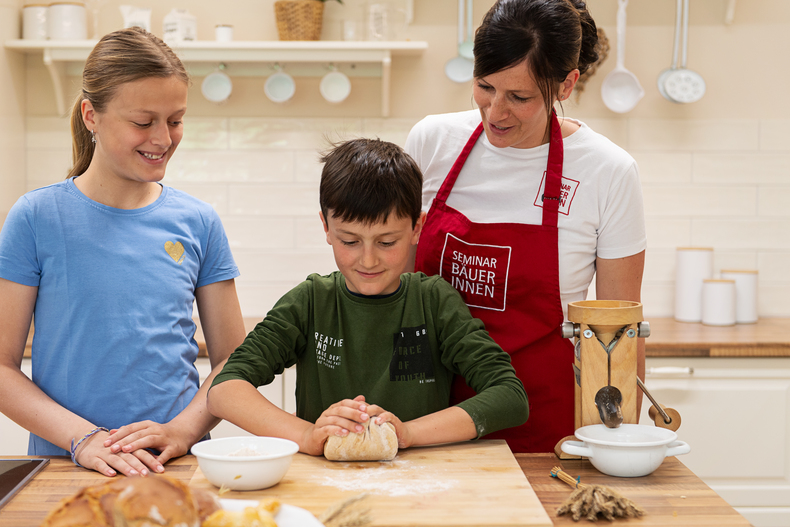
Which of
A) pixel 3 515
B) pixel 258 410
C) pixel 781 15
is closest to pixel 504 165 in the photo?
pixel 258 410

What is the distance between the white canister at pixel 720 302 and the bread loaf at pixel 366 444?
187 centimetres

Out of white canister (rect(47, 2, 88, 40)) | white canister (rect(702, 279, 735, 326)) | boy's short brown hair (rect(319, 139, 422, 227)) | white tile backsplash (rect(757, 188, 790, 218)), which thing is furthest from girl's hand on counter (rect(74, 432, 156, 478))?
white tile backsplash (rect(757, 188, 790, 218))

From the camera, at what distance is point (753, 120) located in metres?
2.66

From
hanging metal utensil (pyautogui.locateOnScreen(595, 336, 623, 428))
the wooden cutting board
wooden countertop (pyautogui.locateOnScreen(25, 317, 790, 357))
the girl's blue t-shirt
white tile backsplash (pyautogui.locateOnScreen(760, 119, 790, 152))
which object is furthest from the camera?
white tile backsplash (pyautogui.locateOnScreen(760, 119, 790, 152))

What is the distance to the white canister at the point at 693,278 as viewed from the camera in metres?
2.58

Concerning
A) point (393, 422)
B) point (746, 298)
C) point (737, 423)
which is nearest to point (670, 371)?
point (737, 423)

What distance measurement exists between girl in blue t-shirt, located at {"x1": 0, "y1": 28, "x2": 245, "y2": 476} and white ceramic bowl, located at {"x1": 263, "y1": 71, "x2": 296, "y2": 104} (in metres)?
1.32

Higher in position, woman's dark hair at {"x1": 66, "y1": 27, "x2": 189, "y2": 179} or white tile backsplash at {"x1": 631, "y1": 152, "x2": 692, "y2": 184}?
woman's dark hair at {"x1": 66, "y1": 27, "x2": 189, "y2": 179}

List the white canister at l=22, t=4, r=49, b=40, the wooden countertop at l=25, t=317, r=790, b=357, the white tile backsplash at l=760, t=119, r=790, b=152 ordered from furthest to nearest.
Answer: the white tile backsplash at l=760, t=119, r=790, b=152 → the white canister at l=22, t=4, r=49, b=40 → the wooden countertop at l=25, t=317, r=790, b=357

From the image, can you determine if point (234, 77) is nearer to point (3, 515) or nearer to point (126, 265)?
point (126, 265)

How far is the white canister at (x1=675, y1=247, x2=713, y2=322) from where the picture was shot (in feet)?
8.45

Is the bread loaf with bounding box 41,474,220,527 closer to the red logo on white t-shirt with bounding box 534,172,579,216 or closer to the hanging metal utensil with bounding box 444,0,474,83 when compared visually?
the red logo on white t-shirt with bounding box 534,172,579,216

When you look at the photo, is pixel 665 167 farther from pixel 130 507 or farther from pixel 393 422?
pixel 130 507

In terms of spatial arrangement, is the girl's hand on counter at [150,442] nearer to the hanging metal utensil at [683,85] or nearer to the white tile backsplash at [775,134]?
the hanging metal utensil at [683,85]
